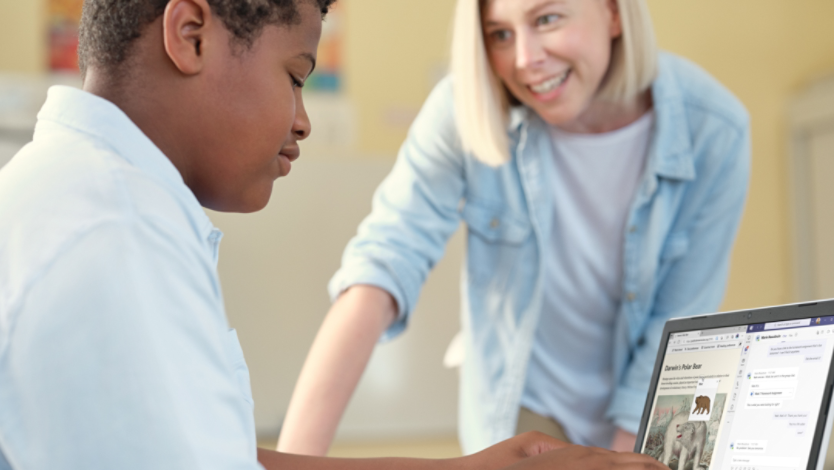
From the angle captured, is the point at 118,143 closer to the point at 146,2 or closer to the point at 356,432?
the point at 146,2

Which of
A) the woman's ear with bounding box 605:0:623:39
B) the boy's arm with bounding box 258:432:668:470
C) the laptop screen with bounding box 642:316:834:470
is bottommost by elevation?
the boy's arm with bounding box 258:432:668:470

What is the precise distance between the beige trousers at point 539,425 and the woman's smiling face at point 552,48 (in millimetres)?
415

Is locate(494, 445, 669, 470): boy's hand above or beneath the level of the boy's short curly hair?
beneath

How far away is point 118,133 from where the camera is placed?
481mm

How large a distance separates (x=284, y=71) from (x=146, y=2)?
0.10m

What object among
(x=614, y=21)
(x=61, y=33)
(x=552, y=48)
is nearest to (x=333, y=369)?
(x=552, y=48)

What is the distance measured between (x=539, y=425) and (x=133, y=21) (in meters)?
0.81

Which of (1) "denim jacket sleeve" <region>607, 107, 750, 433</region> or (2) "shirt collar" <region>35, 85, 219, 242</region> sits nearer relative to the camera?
(2) "shirt collar" <region>35, 85, 219, 242</region>

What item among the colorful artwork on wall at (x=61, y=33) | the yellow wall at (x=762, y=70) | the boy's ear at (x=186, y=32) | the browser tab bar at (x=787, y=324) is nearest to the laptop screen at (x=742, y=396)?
the browser tab bar at (x=787, y=324)

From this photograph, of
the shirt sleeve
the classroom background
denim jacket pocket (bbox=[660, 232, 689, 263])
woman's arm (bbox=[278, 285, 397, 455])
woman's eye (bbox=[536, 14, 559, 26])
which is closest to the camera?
the shirt sleeve

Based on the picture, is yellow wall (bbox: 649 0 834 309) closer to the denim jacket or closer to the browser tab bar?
the denim jacket

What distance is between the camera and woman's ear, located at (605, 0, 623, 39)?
1.06 metres

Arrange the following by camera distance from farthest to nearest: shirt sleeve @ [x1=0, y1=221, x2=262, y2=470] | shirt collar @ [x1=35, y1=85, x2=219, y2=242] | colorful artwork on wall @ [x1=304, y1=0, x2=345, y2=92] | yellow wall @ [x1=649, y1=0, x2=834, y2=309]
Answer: yellow wall @ [x1=649, y1=0, x2=834, y2=309] → colorful artwork on wall @ [x1=304, y1=0, x2=345, y2=92] → shirt collar @ [x1=35, y1=85, x2=219, y2=242] → shirt sleeve @ [x1=0, y1=221, x2=262, y2=470]

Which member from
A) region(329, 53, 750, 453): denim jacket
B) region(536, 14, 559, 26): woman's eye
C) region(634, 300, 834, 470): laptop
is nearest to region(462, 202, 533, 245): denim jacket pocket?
region(329, 53, 750, 453): denim jacket
